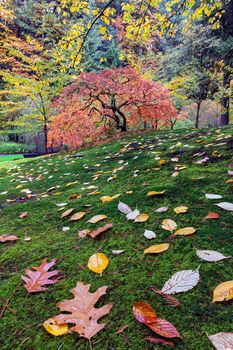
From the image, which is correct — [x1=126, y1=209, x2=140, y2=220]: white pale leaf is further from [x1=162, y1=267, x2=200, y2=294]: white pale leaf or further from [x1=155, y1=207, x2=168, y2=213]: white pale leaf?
[x1=162, y1=267, x2=200, y2=294]: white pale leaf

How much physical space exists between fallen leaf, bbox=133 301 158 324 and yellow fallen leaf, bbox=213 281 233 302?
0.20 m

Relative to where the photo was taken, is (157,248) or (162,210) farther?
(162,210)

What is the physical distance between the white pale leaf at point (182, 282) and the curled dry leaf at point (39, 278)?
45 cm

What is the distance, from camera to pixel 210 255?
1010mm

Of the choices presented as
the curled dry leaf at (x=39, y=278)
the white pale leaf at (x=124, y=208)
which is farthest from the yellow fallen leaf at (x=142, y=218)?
the curled dry leaf at (x=39, y=278)

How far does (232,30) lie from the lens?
988 cm

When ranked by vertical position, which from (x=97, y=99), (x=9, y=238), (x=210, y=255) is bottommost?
(x=9, y=238)

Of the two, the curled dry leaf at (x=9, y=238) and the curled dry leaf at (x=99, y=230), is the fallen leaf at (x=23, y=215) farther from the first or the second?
the curled dry leaf at (x=99, y=230)

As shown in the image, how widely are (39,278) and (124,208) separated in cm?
71

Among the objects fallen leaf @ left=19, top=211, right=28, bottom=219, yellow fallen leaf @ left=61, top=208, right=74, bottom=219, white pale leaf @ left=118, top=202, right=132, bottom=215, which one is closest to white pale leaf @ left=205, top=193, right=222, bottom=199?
white pale leaf @ left=118, top=202, right=132, bottom=215

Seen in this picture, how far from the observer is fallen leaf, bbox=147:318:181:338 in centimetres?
68

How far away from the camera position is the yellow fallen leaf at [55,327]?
2.52 feet

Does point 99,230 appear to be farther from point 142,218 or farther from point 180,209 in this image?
point 180,209

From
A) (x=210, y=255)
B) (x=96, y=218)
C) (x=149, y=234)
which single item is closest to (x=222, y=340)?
(x=210, y=255)
